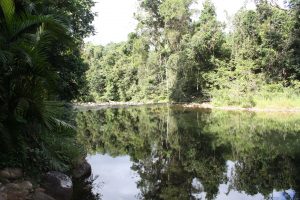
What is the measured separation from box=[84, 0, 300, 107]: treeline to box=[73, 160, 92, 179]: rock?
2591 cm

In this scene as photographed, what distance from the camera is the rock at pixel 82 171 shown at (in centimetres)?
1117

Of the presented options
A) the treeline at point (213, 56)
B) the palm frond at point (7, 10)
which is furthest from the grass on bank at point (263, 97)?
the palm frond at point (7, 10)

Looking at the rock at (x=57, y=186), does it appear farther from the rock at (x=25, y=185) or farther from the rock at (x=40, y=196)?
the rock at (x=25, y=185)

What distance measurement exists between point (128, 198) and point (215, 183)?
2.63 metres

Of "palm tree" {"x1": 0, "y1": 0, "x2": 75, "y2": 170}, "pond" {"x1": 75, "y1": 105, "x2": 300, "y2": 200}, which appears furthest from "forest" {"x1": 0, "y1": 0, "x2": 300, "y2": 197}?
"pond" {"x1": 75, "y1": 105, "x2": 300, "y2": 200}

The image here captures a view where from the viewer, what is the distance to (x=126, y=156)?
52.0ft

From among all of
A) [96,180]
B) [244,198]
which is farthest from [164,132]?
[244,198]

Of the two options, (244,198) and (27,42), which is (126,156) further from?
(27,42)

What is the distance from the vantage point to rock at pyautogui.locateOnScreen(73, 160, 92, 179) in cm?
1117

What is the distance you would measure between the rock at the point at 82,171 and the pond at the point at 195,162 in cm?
24

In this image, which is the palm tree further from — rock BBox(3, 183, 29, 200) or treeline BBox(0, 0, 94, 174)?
rock BBox(3, 183, 29, 200)

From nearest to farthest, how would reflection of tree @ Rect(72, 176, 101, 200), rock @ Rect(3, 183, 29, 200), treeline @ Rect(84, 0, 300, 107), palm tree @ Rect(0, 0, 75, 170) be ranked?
rock @ Rect(3, 183, 29, 200) → palm tree @ Rect(0, 0, 75, 170) → reflection of tree @ Rect(72, 176, 101, 200) → treeline @ Rect(84, 0, 300, 107)

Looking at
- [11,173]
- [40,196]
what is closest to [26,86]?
[11,173]

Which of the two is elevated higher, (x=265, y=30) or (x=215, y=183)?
(x=265, y=30)
